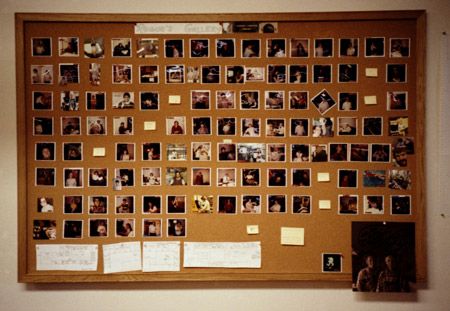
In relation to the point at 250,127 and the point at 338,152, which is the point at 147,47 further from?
the point at 338,152

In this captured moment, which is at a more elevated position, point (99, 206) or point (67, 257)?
point (99, 206)

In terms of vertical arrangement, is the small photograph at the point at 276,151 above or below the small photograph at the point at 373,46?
below

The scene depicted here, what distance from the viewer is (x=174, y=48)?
1.41m

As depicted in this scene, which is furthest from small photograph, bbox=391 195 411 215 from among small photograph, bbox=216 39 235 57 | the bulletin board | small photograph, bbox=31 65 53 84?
small photograph, bbox=31 65 53 84

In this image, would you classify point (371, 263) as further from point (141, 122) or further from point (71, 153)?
point (71, 153)

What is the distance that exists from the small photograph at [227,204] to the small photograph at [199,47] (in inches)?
26.3

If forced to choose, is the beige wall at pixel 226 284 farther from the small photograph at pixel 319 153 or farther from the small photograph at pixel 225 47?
the small photograph at pixel 319 153

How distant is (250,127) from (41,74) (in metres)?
1.01

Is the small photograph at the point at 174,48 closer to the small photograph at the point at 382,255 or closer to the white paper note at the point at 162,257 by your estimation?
the white paper note at the point at 162,257

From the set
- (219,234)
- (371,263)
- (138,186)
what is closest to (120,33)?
(138,186)

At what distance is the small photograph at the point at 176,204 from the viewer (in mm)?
1414

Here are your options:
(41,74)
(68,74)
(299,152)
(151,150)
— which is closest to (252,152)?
(299,152)

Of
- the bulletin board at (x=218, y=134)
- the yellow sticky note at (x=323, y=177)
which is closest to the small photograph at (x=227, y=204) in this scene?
the bulletin board at (x=218, y=134)

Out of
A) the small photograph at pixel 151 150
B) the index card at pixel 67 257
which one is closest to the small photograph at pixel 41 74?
the small photograph at pixel 151 150
